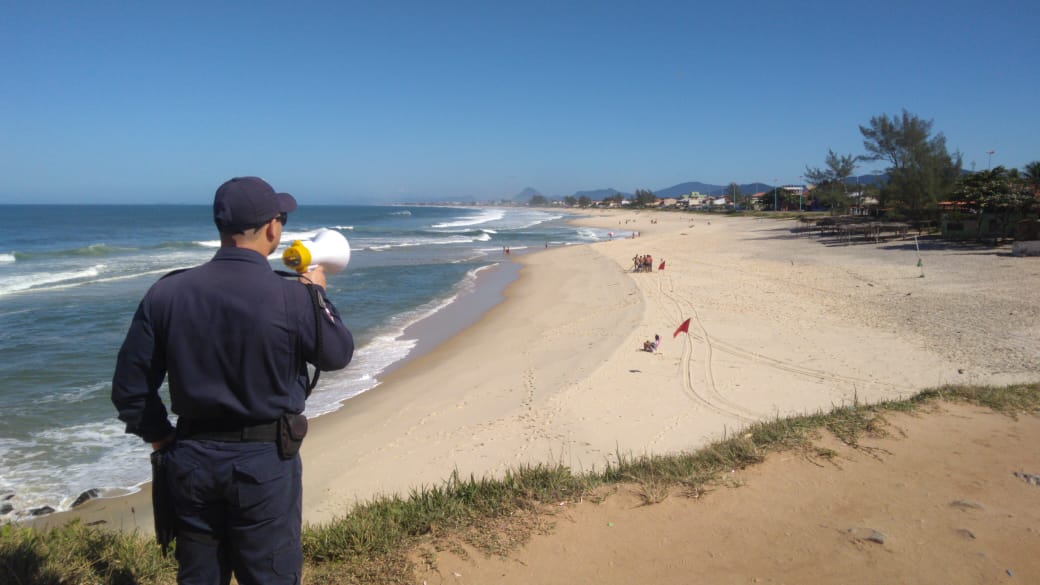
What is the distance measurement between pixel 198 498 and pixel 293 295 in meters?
0.69

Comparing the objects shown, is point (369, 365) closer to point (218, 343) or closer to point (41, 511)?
point (41, 511)

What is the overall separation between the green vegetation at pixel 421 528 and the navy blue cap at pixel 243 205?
1.83m

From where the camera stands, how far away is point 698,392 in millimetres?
8883

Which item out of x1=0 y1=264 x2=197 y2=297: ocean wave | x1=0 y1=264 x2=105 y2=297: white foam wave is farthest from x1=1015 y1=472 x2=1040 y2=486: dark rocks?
x1=0 y1=264 x2=105 y2=297: white foam wave

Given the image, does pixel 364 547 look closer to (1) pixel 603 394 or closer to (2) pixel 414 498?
(2) pixel 414 498

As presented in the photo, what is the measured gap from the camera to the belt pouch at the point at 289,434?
1.94m


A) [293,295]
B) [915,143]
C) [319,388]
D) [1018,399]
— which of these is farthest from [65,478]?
[915,143]

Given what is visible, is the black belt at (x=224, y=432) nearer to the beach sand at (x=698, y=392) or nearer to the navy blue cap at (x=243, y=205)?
the navy blue cap at (x=243, y=205)

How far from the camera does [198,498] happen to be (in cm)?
188

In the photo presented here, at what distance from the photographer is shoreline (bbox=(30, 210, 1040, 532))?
7.12m

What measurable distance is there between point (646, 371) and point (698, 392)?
1.37m

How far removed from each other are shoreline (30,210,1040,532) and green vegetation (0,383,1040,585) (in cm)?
140

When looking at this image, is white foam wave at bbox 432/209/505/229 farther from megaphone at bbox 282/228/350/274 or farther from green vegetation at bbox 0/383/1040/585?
megaphone at bbox 282/228/350/274

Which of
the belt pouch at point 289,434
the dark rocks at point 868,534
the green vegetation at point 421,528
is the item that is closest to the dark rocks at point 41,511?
the green vegetation at point 421,528
